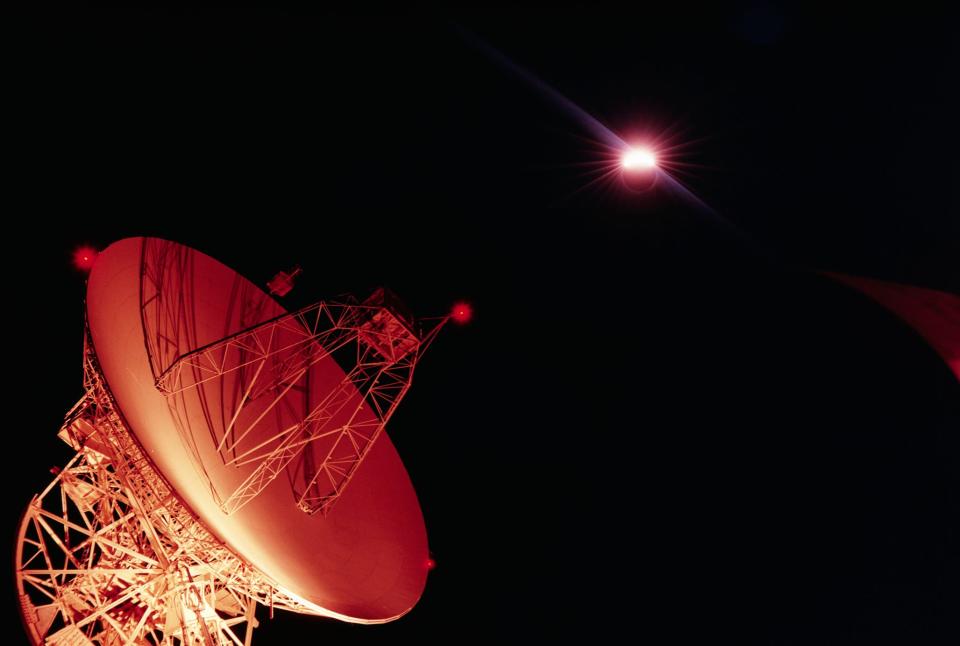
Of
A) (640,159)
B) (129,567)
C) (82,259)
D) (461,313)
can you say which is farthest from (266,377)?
(640,159)

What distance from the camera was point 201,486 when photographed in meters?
11.3

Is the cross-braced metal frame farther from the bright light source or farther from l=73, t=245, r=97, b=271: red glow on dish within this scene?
the bright light source

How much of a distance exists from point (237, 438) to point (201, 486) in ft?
8.00

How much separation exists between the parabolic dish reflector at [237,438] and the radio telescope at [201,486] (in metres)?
0.04

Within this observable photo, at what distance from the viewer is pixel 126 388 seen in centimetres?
1041

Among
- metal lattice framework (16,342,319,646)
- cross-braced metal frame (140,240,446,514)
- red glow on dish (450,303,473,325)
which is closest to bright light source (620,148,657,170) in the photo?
red glow on dish (450,303,473,325)

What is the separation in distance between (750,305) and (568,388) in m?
6.29

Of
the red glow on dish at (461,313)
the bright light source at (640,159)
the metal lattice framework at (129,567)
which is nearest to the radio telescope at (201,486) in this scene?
the metal lattice framework at (129,567)

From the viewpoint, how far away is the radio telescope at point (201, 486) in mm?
10398

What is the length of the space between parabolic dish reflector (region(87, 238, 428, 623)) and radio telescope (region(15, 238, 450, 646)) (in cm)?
4

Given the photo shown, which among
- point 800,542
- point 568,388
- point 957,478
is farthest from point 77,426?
point 957,478

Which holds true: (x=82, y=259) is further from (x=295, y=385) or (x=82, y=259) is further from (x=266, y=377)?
(x=295, y=385)

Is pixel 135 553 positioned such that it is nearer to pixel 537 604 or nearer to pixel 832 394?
pixel 537 604

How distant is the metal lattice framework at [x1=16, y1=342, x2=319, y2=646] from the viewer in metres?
10.3
